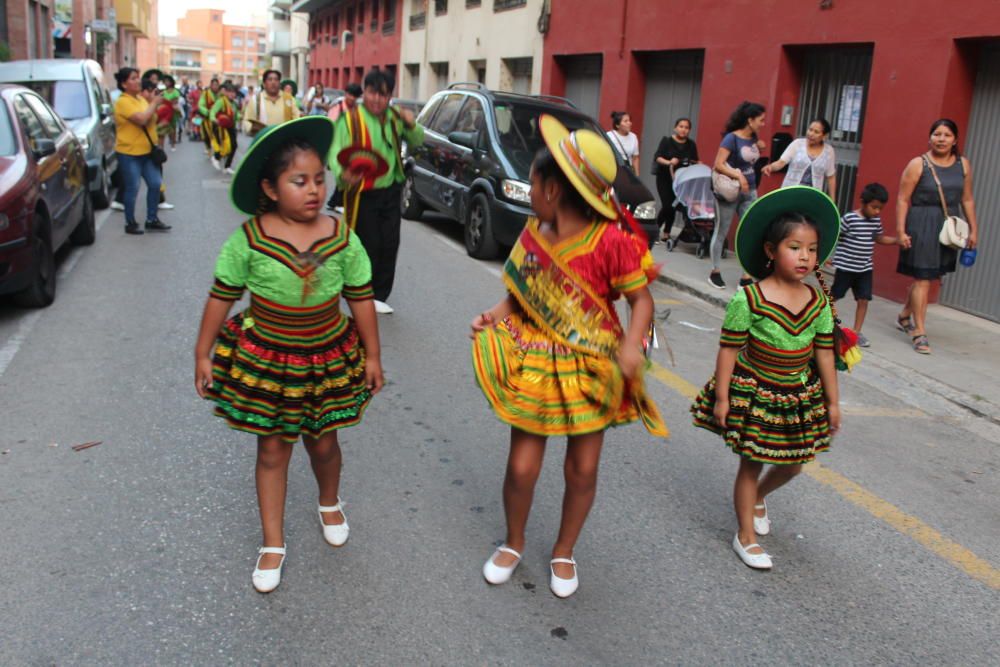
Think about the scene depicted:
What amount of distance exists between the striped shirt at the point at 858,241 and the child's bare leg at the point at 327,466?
4.77 m

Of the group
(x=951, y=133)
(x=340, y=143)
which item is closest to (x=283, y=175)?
(x=340, y=143)

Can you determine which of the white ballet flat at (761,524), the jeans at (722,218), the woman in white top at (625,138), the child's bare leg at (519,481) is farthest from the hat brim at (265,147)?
the woman in white top at (625,138)

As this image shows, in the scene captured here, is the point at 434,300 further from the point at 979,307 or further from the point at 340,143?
the point at 979,307

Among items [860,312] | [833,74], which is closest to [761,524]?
[860,312]

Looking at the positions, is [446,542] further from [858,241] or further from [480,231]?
[480,231]

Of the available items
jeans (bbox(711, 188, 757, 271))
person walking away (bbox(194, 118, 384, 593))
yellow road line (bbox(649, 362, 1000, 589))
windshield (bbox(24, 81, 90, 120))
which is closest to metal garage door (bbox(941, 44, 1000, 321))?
jeans (bbox(711, 188, 757, 271))

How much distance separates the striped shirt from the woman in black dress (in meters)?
4.34

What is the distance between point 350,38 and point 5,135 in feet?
102

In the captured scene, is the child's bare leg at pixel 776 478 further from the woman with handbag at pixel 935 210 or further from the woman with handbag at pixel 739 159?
the woman with handbag at pixel 739 159

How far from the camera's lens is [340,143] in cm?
589

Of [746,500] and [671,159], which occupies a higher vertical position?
[671,159]

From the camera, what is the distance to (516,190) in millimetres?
9250

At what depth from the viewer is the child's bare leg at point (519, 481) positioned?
3057 millimetres

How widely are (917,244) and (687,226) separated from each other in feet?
13.2
